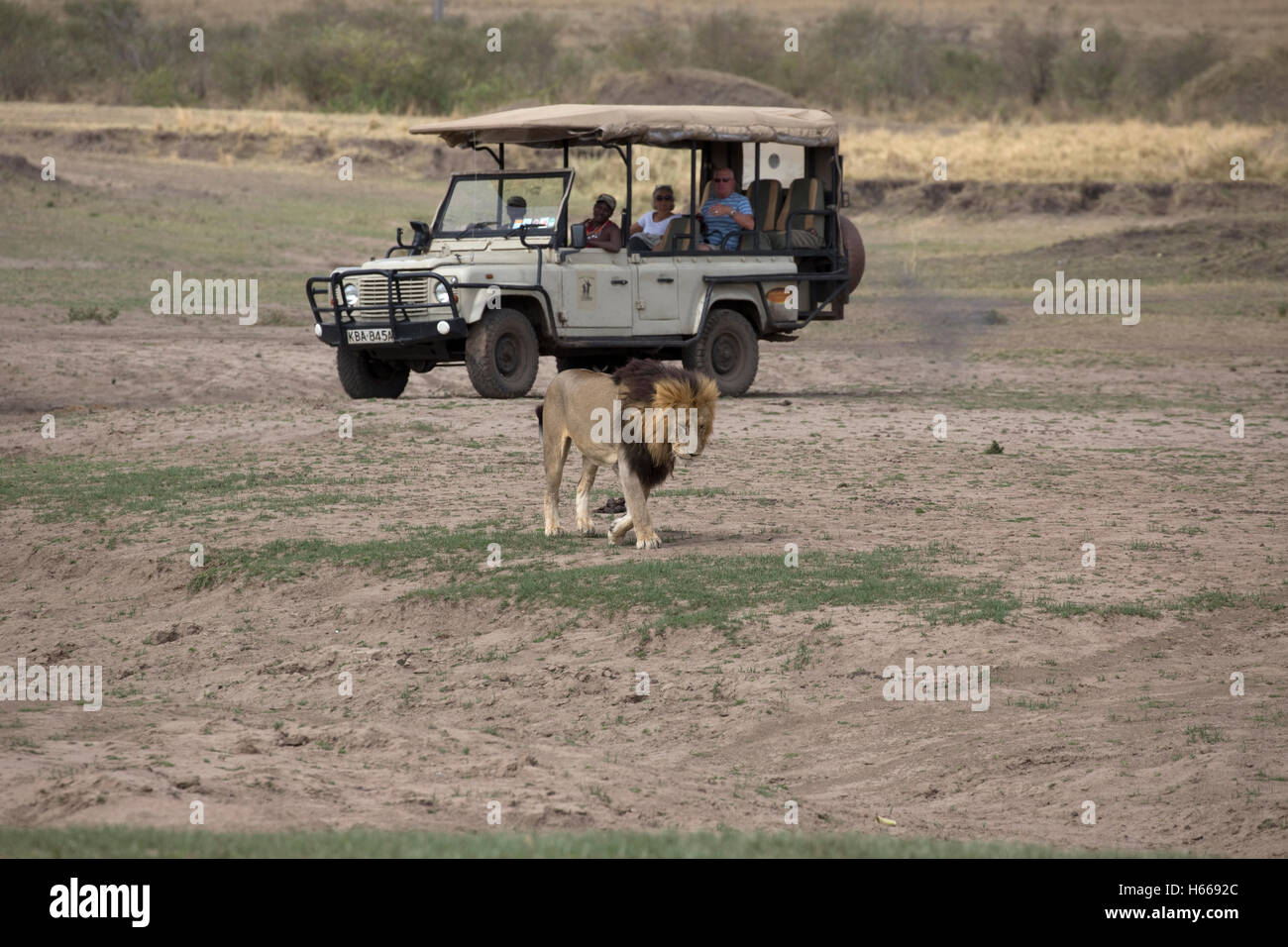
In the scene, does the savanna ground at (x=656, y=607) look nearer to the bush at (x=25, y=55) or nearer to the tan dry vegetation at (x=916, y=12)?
the bush at (x=25, y=55)

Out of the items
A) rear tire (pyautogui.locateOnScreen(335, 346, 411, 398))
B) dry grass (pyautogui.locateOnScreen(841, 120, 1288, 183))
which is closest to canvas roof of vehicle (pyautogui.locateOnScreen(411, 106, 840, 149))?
rear tire (pyautogui.locateOnScreen(335, 346, 411, 398))

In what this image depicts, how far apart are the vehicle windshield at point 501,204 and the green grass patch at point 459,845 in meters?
11.1

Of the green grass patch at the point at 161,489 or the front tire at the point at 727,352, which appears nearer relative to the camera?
the green grass patch at the point at 161,489

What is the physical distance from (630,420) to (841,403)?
8.21 meters

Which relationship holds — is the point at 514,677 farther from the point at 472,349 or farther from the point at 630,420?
the point at 472,349

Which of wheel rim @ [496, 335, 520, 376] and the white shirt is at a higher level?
the white shirt

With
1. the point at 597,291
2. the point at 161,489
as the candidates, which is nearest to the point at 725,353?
the point at 597,291

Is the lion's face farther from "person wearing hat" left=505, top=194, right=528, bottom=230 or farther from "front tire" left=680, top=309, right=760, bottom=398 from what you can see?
"front tire" left=680, top=309, right=760, bottom=398

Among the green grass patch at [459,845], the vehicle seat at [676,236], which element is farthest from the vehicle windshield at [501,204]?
the green grass patch at [459,845]

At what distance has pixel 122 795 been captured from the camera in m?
5.86

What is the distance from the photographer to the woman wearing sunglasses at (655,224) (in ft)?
54.5

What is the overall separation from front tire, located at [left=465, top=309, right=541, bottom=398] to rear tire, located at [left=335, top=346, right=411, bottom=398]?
1.18 m

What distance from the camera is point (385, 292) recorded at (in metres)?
15.7

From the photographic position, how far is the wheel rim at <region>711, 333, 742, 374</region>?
1756cm
